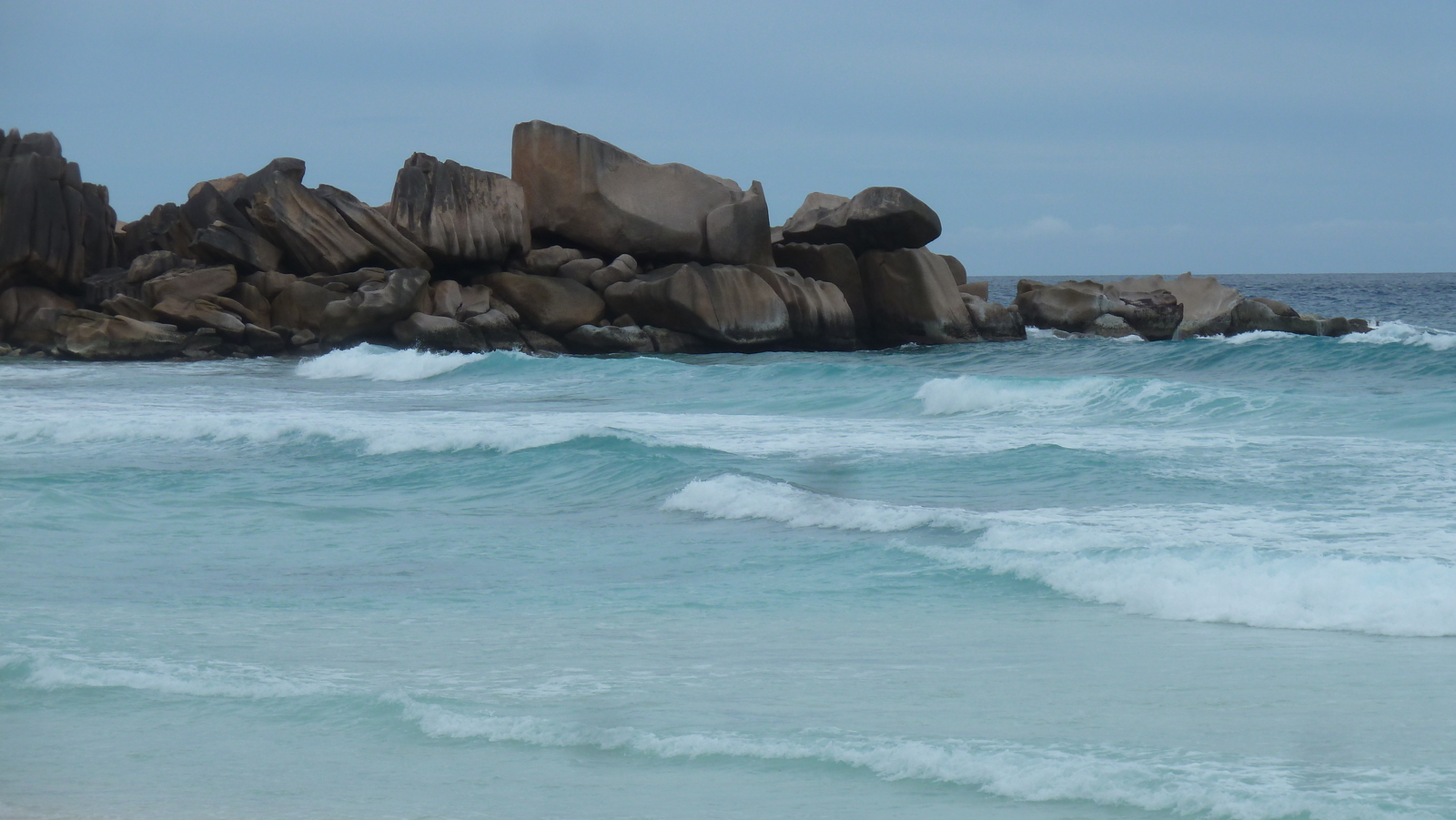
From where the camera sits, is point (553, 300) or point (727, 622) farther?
point (553, 300)

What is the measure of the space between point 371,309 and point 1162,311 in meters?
18.8

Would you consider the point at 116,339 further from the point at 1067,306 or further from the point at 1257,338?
the point at 1257,338

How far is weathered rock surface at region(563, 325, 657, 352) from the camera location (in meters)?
28.0

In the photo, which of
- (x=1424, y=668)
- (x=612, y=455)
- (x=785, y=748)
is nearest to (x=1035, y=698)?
(x=785, y=748)

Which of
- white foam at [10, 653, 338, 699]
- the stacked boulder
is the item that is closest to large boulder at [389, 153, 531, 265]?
the stacked boulder

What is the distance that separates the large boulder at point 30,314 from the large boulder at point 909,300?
54.1 ft

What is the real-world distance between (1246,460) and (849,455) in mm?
3373

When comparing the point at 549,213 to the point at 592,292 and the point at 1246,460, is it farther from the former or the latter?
the point at 1246,460

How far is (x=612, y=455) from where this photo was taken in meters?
11.9

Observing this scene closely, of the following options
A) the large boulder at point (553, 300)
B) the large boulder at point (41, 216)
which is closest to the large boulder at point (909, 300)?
the large boulder at point (553, 300)

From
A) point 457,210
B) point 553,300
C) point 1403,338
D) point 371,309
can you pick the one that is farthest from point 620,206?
point 1403,338

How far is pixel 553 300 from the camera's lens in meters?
28.3

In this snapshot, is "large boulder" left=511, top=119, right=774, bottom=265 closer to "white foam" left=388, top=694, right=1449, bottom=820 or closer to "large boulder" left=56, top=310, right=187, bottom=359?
"large boulder" left=56, top=310, right=187, bottom=359

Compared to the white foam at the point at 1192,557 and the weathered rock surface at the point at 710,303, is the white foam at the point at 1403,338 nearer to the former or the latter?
the weathered rock surface at the point at 710,303
